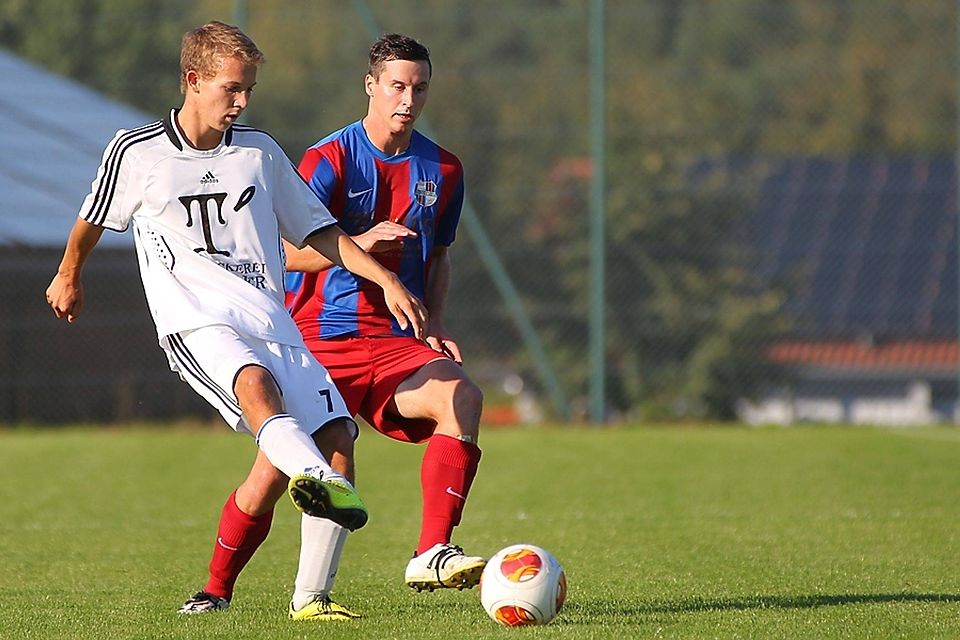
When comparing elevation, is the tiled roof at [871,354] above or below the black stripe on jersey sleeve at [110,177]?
below

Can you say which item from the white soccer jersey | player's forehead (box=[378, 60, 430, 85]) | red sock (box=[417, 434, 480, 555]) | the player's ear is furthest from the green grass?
player's forehead (box=[378, 60, 430, 85])

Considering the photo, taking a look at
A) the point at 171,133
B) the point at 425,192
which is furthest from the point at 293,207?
the point at 425,192

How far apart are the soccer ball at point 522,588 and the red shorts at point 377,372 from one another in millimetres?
820

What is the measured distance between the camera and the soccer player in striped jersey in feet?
17.4

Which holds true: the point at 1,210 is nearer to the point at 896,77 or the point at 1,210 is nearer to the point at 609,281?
the point at 609,281

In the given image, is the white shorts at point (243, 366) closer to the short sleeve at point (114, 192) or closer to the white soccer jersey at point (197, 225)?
the white soccer jersey at point (197, 225)

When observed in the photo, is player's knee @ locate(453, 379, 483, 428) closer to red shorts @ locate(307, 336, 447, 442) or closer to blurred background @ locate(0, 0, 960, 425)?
red shorts @ locate(307, 336, 447, 442)

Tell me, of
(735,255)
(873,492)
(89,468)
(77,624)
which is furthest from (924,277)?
(77,624)

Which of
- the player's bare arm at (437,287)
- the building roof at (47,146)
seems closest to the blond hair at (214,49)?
the player's bare arm at (437,287)

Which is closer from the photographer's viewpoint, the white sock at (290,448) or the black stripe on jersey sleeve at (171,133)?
the white sock at (290,448)

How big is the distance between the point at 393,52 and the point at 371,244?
2.32 feet

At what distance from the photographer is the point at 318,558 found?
201 inches

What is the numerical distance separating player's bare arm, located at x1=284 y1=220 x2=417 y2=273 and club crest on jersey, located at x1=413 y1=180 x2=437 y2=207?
6.7 inches

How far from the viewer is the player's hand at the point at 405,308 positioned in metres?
5.02
